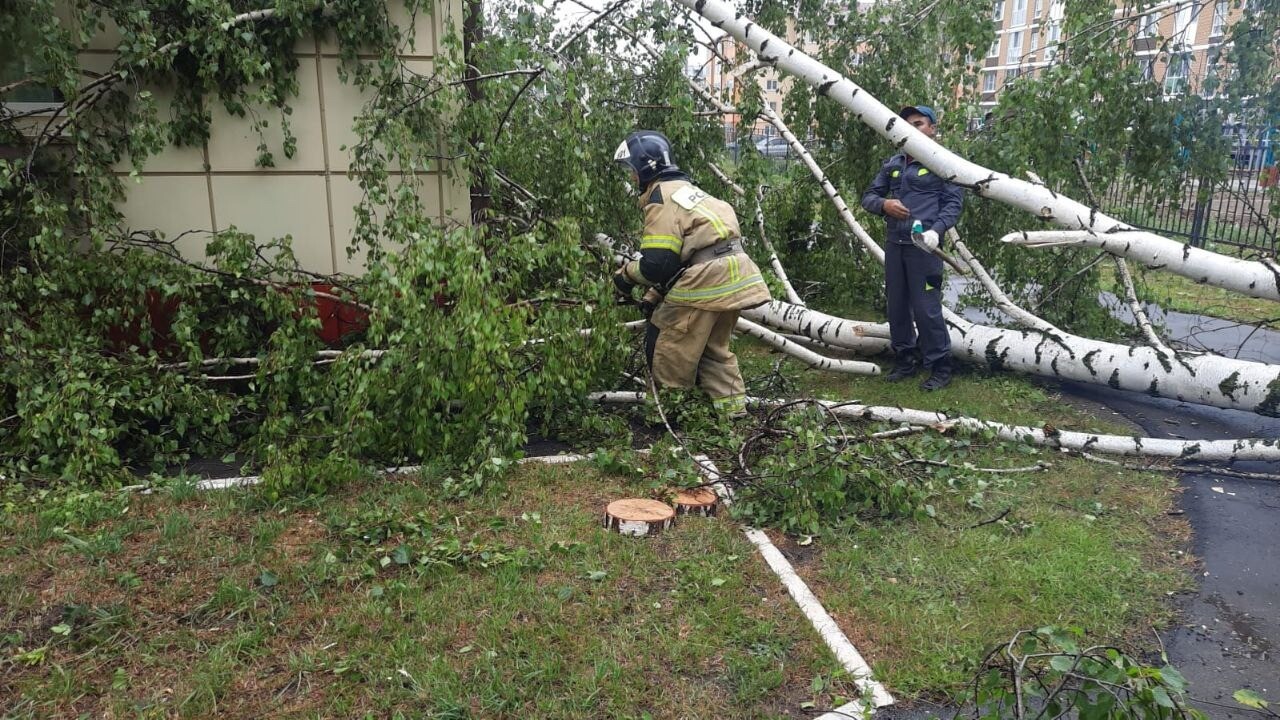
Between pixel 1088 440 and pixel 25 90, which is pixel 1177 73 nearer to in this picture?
pixel 1088 440

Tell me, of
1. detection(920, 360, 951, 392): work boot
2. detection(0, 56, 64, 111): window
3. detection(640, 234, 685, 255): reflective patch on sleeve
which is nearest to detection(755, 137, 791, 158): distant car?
detection(920, 360, 951, 392): work boot

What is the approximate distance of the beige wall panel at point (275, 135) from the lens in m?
5.17

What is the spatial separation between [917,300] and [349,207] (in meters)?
3.73

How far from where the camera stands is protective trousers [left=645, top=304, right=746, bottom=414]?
194 inches

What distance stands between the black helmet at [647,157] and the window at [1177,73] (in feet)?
11.2

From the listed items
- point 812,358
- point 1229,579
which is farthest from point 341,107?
point 1229,579

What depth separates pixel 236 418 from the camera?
16.0ft

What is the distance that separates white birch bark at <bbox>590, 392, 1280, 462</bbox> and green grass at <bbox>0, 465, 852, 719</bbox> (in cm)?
166

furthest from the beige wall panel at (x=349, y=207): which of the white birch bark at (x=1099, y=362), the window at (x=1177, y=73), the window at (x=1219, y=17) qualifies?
the window at (x=1219, y=17)

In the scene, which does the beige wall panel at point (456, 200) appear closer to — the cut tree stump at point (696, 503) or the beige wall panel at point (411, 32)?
the beige wall panel at point (411, 32)

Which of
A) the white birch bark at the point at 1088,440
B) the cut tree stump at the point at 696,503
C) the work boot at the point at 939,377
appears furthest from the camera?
the work boot at the point at 939,377

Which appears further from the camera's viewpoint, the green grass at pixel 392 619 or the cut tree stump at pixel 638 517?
the cut tree stump at pixel 638 517

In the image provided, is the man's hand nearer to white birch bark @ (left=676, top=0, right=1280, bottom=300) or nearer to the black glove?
white birch bark @ (left=676, top=0, right=1280, bottom=300)

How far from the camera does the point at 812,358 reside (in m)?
6.29
